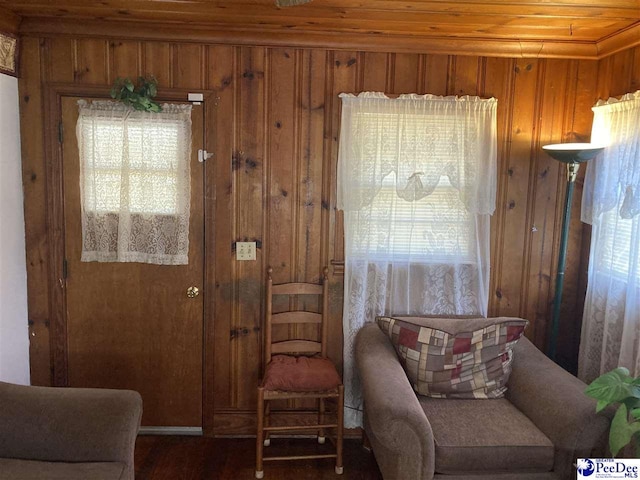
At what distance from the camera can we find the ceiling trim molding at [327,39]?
2.83 m

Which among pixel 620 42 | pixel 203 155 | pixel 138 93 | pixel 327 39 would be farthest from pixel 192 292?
pixel 620 42

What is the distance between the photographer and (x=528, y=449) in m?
2.26

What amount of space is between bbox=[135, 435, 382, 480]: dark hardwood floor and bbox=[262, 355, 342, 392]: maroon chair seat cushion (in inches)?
18.7

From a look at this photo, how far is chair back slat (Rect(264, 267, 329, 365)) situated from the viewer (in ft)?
9.87

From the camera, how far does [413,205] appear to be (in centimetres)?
302

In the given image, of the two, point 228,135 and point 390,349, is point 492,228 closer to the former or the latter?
point 390,349

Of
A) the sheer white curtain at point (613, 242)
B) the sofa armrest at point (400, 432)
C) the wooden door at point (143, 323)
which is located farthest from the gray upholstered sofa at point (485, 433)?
the wooden door at point (143, 323)

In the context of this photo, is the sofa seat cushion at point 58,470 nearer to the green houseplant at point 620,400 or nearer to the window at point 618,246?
the green houseplant at point 620,400

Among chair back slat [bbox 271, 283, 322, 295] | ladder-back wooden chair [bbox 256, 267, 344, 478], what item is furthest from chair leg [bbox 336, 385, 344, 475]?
chair back slat [bbox 271, 283, 322, 295]

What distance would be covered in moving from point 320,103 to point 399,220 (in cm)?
81

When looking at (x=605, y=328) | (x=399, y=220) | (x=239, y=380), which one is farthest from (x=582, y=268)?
(x=239, y=380)

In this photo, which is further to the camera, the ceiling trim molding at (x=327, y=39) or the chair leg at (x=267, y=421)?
the chair leg at (x=267, y=421)

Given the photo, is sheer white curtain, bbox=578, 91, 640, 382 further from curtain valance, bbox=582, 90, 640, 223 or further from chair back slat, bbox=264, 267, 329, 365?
chair back slat, bbox=264, 267, 329, 365

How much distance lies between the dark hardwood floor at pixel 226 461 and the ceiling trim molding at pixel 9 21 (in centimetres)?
236
